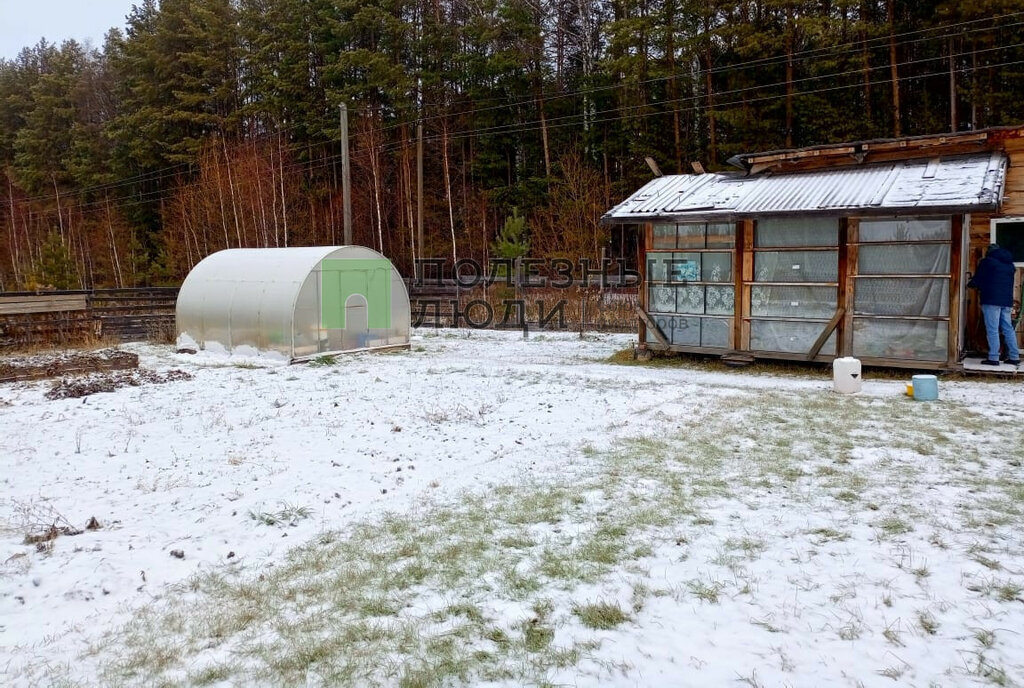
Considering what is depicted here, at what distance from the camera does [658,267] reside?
13.5m

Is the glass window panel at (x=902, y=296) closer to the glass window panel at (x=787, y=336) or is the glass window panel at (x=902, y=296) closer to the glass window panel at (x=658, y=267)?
the glass window panel at (x=787, y=336)

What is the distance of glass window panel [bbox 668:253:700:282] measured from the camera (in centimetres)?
1301

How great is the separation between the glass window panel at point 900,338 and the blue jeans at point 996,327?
616mm

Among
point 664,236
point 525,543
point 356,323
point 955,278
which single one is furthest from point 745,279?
point 525,543

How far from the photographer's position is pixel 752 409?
8750 mm

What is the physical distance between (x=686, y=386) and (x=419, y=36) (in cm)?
2714

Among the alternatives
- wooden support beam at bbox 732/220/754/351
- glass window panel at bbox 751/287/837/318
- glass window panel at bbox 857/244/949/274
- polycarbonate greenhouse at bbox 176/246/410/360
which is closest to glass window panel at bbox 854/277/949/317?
glass window panel at bbox 857/244/949/274

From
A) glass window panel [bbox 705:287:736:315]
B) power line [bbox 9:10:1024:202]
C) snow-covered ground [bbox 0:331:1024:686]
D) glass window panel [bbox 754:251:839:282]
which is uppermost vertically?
power line [bbox 9:10:1024:202]

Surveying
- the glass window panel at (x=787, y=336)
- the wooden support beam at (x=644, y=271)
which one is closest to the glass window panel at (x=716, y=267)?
the glass window panel at (x=787, y=336)

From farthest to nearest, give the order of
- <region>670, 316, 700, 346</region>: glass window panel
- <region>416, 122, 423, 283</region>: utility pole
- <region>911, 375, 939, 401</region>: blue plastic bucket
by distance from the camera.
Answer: <region>416, 122, 423, 283</region>: utility pole < <region>670, 316, 700, 346</region>: glass window panel < <region>911, 375, 939, 401</region>: blue plastic bucket

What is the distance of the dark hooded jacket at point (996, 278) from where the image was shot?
10.3 metres

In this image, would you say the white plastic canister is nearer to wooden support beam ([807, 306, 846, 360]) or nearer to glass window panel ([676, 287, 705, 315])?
wooden support beam ([807, 306, 846, 360])

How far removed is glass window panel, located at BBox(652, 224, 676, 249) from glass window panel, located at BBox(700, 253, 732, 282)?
65cm

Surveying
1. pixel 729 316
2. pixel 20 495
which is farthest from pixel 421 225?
pixel 20 495
